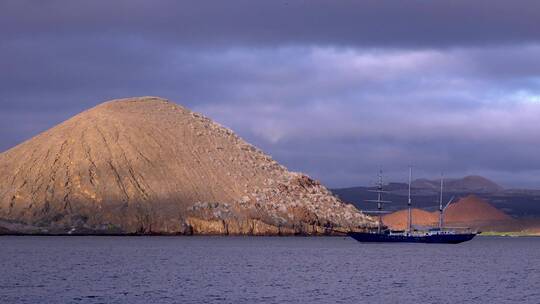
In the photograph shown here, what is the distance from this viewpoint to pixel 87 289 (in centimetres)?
9312

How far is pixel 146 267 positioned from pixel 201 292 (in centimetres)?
3508

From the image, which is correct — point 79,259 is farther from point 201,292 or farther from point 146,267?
point 201,292

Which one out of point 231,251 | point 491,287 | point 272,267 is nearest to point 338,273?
point 272,267

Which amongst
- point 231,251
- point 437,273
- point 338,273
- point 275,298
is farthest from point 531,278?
point 231,251

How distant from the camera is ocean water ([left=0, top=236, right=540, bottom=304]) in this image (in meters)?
88.6

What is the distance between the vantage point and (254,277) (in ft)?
367

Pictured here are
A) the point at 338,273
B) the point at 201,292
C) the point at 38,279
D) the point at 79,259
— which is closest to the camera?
the point at 201,292

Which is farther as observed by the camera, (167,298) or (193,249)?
(193,249)

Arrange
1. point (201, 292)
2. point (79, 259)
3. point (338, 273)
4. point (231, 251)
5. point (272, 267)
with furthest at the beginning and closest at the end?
point (231, 251)
point (79, 259)
point (272, 267)
point (338, 273)
point (201, 292)

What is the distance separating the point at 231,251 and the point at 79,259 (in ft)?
131

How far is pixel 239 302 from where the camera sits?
83562 millimetres

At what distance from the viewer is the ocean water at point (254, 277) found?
88625 mm

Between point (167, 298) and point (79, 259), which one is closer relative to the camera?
point (167, 298)

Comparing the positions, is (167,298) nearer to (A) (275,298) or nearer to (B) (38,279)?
(A) (275,298)
